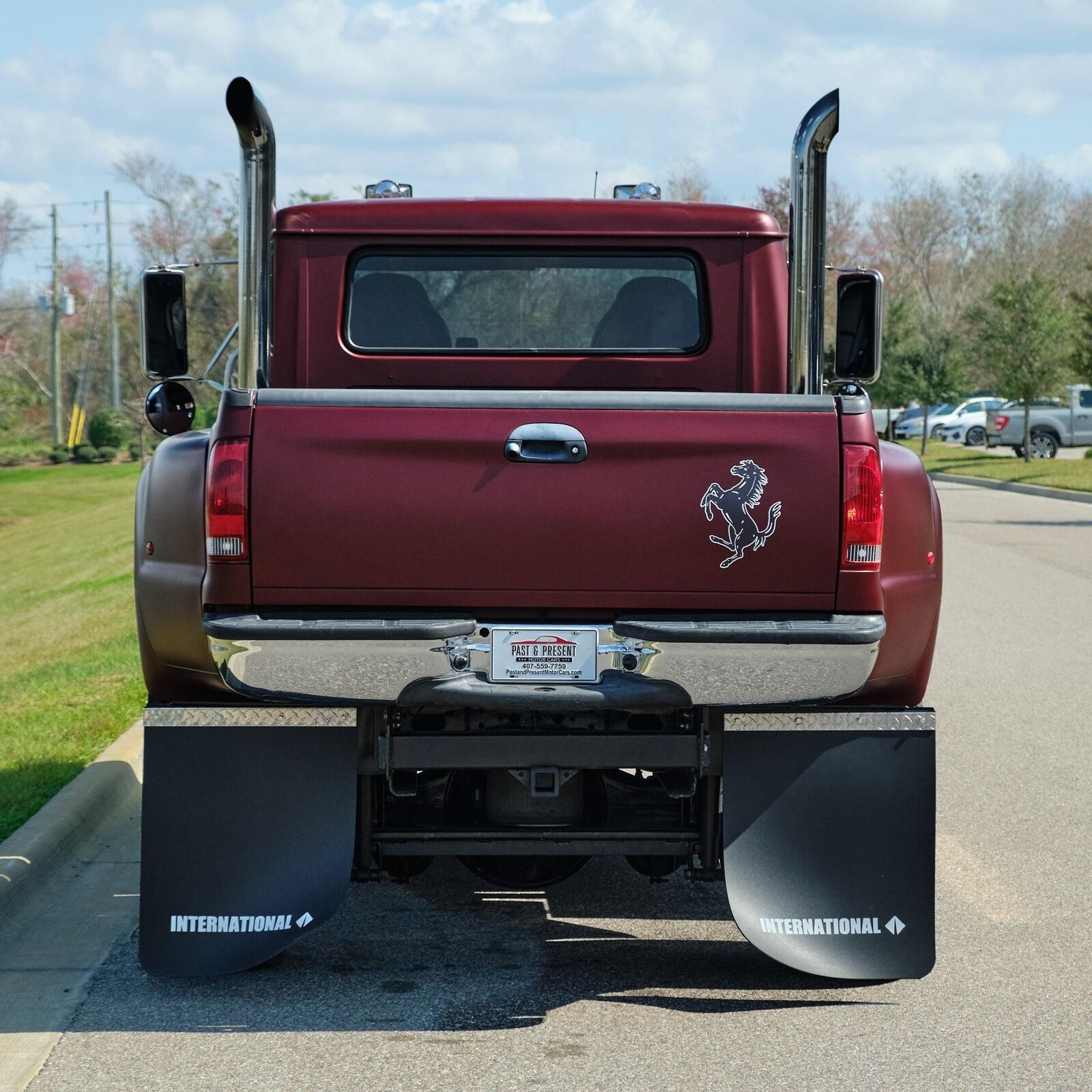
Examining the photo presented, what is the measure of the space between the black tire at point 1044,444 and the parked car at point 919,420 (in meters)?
12.5

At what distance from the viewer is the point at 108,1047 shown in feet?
13.8

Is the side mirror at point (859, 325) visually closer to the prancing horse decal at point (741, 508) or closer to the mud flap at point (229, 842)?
the prancing horse decal at point (741, 508)

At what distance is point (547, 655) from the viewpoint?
169 inches

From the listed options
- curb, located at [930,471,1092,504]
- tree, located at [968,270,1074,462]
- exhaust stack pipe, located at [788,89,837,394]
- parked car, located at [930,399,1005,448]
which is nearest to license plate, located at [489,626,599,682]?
exhaust stack pipe, located at [788,89,837,394]

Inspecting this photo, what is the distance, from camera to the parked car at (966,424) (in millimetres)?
54719

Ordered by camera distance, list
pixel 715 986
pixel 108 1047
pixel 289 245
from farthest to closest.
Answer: pixel 289 245 → pixel 715 986 → pixel 108 1047

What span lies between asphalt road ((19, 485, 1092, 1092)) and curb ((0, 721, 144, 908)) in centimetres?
75

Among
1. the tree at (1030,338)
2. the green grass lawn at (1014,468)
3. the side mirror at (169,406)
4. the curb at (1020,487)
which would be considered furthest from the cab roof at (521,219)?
the tree at (1030,338)

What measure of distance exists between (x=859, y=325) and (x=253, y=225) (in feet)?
8.63

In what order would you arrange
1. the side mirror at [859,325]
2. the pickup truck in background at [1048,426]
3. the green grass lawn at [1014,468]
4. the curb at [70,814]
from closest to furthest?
the curb at [70,814], the side mirror at [859,325], the green grass lawn at [1014,468], the pickup truck in background at [1048,426]

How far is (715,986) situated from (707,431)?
1701mm

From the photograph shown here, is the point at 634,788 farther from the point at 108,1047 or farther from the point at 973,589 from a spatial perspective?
the point at 973,589

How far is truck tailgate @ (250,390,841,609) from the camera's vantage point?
13.9 feet

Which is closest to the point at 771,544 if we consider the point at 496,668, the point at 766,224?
the point at 496,668
